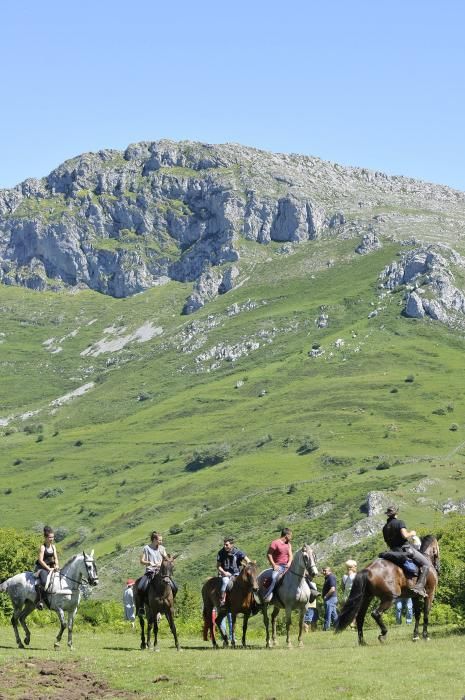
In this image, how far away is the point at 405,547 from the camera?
33.4 m

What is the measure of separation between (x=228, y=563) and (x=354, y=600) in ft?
20.9

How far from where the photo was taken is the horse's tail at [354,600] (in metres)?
32.6

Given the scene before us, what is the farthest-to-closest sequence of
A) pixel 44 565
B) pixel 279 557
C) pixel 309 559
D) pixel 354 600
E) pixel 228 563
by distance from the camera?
pixel 228 563, pixel 279 557, pixel 44 565, pixel 309 559, pixel 354 600

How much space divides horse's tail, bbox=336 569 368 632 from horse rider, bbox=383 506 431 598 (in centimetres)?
157

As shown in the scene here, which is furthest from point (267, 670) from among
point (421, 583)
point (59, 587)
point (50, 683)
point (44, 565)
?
point (44, 565)

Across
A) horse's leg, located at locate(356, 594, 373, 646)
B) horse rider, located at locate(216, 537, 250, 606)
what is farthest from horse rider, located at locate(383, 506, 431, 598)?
horse rider, located at locate(216, 537, 250, 606)

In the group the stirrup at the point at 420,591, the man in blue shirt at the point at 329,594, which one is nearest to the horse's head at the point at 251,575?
the stirrup at the point at 420,591

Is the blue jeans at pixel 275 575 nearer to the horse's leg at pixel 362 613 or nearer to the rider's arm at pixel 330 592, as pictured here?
the horse's leg at pixel 362 613

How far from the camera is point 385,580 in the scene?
32844 mm

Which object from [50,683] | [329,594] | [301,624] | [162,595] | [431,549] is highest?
[431,549]

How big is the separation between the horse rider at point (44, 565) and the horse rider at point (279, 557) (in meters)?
7.82

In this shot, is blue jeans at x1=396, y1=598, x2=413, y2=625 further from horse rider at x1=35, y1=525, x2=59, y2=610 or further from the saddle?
horse rider at x1=35, y1=525, x2=59, y2=610

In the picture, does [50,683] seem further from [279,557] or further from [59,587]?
[279,557]

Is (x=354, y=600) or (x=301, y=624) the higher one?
(x=354, y=600)
